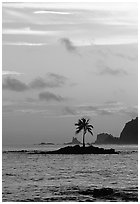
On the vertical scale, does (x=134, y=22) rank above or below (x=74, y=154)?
above

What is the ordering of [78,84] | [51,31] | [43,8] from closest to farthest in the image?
[43,8], [51,31], [78,84]

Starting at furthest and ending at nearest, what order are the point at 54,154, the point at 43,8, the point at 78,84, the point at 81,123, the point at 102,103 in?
the point at 54,154 < the point at 81,123 < the point at 102,103 < the point at 78,84 < the point at 43,8

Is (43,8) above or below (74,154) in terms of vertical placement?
above

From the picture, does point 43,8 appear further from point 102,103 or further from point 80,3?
point 102,103

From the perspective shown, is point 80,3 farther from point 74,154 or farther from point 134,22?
point 74,154

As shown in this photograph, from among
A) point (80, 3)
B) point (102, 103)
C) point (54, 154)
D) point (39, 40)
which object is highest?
point (80, 3)

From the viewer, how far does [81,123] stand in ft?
78.2

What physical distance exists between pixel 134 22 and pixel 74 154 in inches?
931

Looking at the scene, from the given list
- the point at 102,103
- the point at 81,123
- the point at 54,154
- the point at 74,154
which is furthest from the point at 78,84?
the point at 54,154

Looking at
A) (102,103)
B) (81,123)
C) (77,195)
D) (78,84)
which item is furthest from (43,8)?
(81,123)

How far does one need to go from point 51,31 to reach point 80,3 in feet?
1.94

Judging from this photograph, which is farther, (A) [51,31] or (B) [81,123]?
(B) [81,123]

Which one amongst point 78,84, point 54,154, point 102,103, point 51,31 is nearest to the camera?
point 51,31

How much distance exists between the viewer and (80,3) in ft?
22.8
